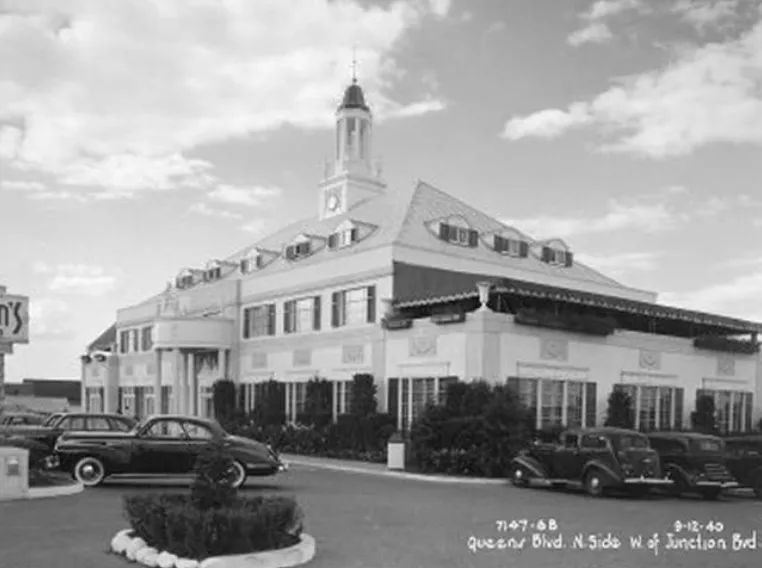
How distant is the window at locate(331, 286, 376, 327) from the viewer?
34688 mm

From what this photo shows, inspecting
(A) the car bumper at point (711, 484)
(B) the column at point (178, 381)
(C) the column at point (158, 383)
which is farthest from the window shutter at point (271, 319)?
(A) the car bumper at point (711, 484)

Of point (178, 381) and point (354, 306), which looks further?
point (178, 381)

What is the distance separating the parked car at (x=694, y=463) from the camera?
67.8ft

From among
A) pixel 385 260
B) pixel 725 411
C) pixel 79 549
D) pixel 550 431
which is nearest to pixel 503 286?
pixel 550 431

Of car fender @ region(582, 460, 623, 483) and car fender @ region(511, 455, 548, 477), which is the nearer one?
car fender @ region(582, 460, 623, 483)

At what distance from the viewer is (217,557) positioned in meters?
10.1

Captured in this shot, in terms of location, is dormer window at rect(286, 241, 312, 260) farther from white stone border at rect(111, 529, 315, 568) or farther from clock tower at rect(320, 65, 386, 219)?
white stone border at rect(111, 529, 315, 568)

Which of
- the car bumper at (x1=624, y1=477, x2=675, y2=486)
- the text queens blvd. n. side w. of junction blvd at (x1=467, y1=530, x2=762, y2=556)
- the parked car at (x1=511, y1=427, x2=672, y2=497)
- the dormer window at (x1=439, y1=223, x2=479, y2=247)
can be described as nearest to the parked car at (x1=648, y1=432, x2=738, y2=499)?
the parked car at (x1=511, y1=427, x2=672, y2=497)

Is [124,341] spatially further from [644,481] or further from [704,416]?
[644,481]

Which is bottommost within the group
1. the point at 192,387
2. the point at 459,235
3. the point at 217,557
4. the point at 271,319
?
the point at 192,387

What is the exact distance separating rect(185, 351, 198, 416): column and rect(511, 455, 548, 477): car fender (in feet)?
81.0

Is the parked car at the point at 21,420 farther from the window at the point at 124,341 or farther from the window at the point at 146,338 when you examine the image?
the window at the point at 124,341

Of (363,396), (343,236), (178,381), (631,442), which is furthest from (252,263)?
(631,442)

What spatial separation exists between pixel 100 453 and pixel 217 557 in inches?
416
